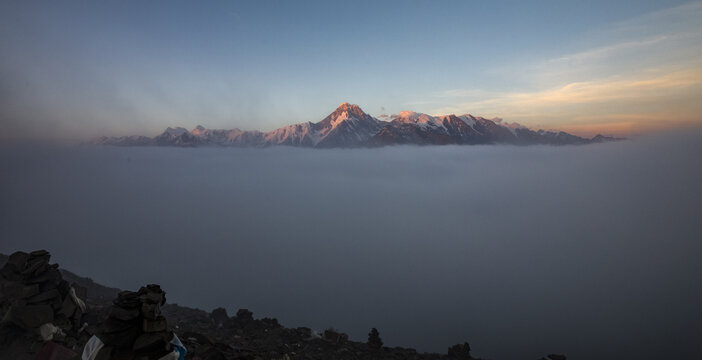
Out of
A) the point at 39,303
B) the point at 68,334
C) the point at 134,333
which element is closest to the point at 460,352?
the point at 134,333

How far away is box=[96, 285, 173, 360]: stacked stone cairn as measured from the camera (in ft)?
14.9

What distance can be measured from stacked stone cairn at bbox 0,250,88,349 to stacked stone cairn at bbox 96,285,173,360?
23.4 ft

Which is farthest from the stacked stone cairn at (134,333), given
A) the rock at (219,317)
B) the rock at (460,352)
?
the rock at (460,352)

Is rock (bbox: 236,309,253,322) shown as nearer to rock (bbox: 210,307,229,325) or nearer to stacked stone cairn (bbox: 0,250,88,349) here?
rock (bbox: 210,307,229,325)

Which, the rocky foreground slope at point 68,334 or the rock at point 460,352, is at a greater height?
the rocky foreground slope at point 68,334

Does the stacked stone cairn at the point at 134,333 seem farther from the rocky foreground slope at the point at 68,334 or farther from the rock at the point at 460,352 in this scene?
the rock at the point at 460,352

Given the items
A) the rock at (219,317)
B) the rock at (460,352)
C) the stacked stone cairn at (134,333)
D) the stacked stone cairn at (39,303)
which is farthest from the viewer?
the rock at (219,317)

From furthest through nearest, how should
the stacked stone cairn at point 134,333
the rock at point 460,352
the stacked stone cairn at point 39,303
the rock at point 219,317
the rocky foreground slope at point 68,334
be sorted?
the rock at point 219,317
the rock at point 460,352
the stacked stone cairn at point 39,303
the rocky foreground slope at point 68,334
the stacked stone cairn at point 134,333

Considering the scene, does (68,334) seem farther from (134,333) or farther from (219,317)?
(219,317)

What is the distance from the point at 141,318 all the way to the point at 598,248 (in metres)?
164

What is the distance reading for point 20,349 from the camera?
847 centimetres

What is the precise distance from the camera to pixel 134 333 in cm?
472

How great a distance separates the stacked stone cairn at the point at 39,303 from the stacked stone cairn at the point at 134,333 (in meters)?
7.14

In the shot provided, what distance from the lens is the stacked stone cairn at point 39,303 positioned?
885 cm
